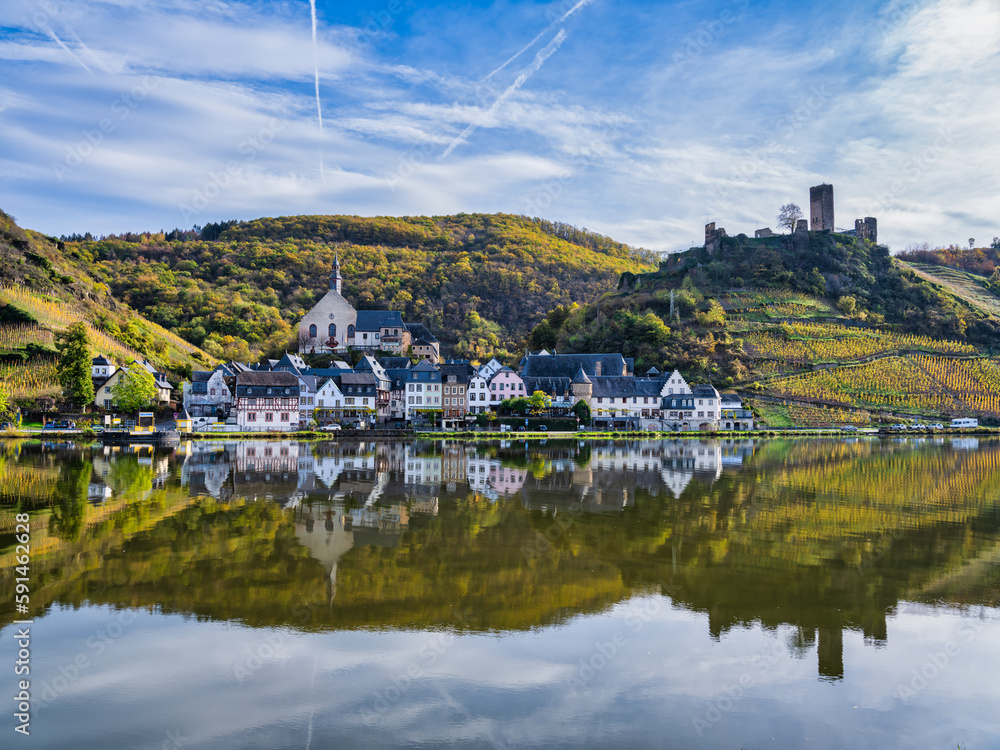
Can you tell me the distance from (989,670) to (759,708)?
3.75 meters

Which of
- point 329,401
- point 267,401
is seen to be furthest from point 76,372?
point 329,401

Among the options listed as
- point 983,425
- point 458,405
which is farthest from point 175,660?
point 983,425

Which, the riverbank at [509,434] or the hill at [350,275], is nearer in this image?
the riverbank at [509,434]

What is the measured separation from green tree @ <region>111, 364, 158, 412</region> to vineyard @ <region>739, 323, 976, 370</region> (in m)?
61.8

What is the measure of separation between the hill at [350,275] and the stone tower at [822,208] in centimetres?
3653

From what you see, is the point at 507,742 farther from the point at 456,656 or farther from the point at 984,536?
the point at 984,536

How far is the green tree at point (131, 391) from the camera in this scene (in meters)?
53.6

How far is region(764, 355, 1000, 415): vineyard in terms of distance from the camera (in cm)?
6788

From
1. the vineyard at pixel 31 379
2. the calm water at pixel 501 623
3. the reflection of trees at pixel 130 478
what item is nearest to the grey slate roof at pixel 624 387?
the reflection of trees at pixel 130 478

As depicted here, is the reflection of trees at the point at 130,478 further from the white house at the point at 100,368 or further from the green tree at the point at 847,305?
the green tree at the point at 847,305

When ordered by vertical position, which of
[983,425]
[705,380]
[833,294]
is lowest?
[983,425]

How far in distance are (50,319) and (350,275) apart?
156 feet

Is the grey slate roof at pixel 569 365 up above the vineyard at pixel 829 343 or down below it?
below

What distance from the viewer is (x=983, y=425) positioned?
6519 centimetres
